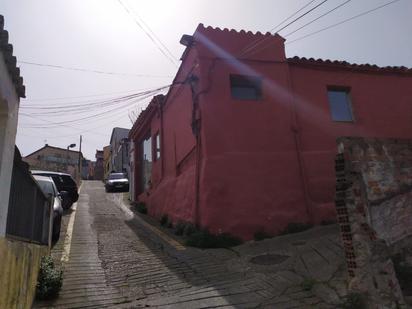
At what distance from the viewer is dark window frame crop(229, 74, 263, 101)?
10.5m

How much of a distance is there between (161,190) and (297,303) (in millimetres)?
9416

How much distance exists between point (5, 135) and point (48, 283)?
264 cm

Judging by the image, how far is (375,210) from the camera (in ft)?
17.9

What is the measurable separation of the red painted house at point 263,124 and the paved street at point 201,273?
1.12 metres

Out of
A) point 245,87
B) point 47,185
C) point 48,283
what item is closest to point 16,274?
point 48,283

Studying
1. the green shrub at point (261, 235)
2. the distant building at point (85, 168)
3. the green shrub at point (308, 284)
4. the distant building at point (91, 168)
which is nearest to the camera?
the green shrub at point (308, 284)

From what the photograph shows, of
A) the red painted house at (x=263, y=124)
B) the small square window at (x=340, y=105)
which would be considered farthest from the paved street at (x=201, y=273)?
the small square window at (x=340, y=105)

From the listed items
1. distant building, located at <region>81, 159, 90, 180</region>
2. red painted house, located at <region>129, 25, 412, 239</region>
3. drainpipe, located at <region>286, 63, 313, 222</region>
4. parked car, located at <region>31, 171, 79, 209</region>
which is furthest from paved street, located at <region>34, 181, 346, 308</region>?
distant building, located at <region>81, 159, 90, 180</region>

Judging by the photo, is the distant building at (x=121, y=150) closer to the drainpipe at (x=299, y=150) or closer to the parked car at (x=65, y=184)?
the parked car at (x=65, y=184)

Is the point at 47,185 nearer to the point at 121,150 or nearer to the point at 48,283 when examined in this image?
the point at 48,283

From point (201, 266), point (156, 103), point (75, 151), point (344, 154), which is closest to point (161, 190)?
point (156, 103)

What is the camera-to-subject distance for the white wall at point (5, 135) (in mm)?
4145

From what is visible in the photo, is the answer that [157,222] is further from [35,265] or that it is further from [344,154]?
[344,154]

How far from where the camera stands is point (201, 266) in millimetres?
7164
